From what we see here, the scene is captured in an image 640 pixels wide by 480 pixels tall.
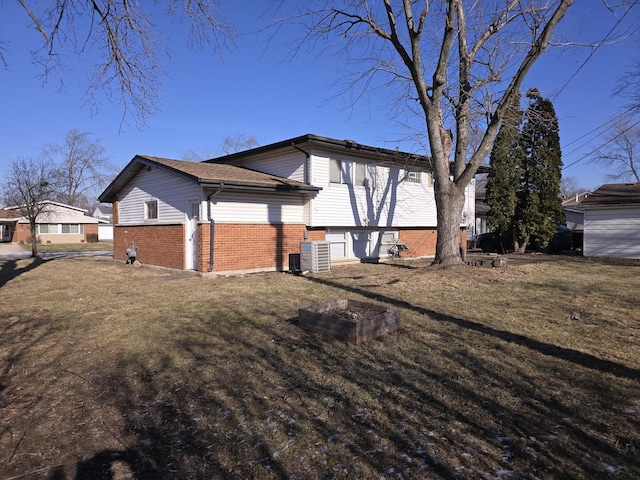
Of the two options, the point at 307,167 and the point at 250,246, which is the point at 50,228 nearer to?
the point at 250,246

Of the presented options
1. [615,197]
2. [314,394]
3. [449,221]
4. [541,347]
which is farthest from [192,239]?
[615,197]

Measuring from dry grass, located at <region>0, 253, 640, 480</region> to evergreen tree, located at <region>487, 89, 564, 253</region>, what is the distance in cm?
1416

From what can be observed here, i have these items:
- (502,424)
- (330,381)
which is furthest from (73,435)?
(502,424)

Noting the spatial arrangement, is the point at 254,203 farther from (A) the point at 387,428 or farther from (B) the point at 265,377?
(A) the point at 387,428

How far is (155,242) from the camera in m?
15.1

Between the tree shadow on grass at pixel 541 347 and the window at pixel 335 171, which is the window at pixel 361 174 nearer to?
the window at pixel 335 171

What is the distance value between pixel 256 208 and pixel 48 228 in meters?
39.0

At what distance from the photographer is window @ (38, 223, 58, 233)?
137ft

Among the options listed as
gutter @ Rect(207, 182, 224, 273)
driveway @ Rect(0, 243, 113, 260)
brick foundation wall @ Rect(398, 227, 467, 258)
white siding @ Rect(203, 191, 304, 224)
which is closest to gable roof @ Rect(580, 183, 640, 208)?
brick foundation wall @ Rect(398, 227, 467, 258)

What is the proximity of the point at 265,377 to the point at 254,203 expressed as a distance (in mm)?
9760

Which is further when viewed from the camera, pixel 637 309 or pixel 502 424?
pixel 637 309

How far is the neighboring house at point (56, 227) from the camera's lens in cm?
4175

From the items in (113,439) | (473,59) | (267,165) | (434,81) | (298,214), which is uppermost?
(473,59)

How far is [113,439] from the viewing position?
10.5ft
